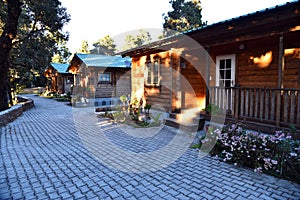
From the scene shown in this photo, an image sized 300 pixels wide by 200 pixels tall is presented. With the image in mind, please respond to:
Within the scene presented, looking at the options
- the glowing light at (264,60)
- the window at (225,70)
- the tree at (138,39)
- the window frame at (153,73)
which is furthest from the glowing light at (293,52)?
the tree at (138,39)

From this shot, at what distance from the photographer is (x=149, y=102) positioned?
29.5ft

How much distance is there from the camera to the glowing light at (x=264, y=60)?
5449mm

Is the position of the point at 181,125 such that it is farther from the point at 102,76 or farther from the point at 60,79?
the point at 60,79

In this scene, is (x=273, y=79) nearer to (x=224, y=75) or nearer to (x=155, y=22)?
(x=224, y=75)

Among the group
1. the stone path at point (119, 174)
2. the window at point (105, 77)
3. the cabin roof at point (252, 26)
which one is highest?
the cabin roof at point (252, 26)

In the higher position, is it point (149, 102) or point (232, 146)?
point (149, 102)

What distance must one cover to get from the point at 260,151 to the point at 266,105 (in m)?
1.35

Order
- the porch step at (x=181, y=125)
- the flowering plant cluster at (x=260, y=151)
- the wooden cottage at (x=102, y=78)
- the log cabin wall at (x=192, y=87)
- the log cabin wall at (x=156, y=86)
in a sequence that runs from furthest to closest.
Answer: the wooden cottage at (x=102, y=78) < the log cabin wall at (x=156, y=86) < the log cabin wall at (x=192, y=87) < the porch step at (x=181, y=125) < the flowering plant cluster at (x=260, y=151)

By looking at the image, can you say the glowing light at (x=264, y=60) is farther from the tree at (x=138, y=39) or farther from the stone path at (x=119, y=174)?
the tree at (x=138, y=39)

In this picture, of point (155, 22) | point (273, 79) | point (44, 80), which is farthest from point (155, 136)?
point (44, 80)

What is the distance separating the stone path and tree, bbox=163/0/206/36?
839 inches

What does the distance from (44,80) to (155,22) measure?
2263 cm

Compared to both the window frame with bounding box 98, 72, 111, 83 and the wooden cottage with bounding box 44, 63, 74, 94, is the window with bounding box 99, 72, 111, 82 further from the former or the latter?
the wooden cottage with bounding box 44, 63, 74, 94

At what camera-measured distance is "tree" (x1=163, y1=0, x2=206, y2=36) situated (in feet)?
76.1
